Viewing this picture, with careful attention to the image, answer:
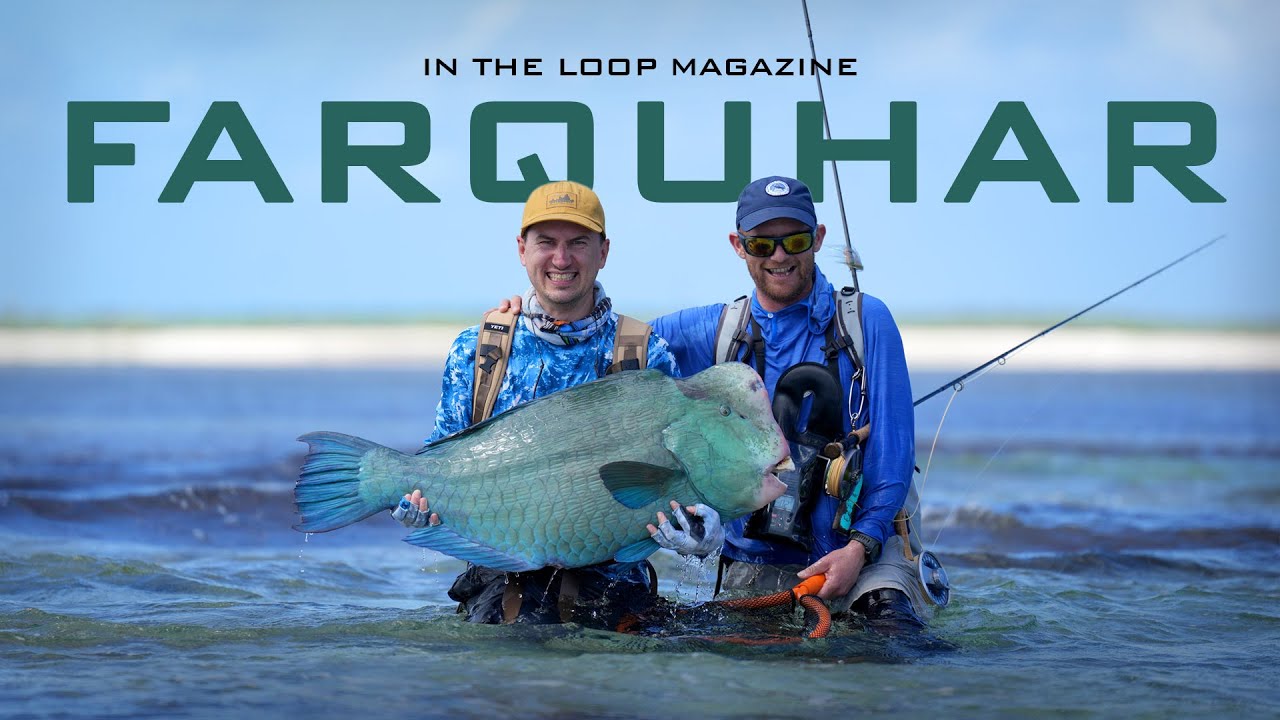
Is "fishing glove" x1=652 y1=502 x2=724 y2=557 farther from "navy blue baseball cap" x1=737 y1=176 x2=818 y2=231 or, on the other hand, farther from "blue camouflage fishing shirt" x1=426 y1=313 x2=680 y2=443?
"navy blue baseball cap" x1=737 y1=176 x2=818 y2=231

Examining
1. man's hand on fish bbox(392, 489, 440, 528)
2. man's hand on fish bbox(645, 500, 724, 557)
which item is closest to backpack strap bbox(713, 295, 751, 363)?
man's hand on fish bbox(645, 500, 724, 557)

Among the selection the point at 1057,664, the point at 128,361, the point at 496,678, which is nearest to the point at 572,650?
the point at 496,678

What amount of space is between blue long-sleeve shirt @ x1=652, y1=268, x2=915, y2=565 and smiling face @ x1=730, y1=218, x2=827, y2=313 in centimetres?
6

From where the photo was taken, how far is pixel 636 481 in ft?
17.1

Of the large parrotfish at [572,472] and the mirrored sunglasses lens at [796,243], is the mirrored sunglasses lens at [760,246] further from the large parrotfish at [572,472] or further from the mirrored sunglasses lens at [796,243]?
the large parrotfish at [572,472]

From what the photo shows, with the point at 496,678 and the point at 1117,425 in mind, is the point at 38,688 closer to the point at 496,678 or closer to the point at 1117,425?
the point at 496,678

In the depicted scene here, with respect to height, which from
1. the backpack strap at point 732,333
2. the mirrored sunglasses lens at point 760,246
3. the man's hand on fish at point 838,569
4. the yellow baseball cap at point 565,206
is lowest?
the man's hand on fish at point 838,569

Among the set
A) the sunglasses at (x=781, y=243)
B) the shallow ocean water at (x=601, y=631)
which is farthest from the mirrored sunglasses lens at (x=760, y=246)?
the shallow ocean water at (x=601, y=631)

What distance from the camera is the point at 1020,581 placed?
9.57 metres

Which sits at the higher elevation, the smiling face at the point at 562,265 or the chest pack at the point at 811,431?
the smiling face at the point at 562,265

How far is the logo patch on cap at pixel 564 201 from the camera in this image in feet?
→ 18.6

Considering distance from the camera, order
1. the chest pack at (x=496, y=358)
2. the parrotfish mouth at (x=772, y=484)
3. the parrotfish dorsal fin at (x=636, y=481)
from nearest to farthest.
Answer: the parrotfish dorsal fin at (x=636, y=481), the parrotfish mouth at (x=772, y=484), the chest pack at (x=496, y=358)

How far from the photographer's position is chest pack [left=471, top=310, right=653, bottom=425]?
5.76m

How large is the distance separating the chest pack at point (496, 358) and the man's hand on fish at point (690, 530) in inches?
31.4
